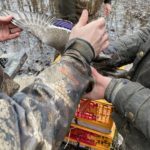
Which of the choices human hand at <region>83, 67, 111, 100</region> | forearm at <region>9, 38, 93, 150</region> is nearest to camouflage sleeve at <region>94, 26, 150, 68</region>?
human hand at <region>83, 67, 111, 100</region>

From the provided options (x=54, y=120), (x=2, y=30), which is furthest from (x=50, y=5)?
(x=54, y=120)

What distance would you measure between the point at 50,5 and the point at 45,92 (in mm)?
5066

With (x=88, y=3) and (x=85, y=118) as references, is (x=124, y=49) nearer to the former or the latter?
(x=85, y=118)

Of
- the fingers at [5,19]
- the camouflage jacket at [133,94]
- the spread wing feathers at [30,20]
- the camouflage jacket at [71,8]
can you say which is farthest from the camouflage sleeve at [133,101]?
the camouflage jacket at [71,8]

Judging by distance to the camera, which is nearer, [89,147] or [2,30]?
[2,30]

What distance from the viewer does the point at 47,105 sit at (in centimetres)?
158

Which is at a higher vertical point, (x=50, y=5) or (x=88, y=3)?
(x=88, y=3)

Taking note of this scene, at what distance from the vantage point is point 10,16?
6.04ft

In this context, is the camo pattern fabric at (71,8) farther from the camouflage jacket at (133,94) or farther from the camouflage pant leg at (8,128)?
the camouflage pant leg at (8,128)

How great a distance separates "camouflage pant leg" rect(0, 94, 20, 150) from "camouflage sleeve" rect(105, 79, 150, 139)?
0.67 metres

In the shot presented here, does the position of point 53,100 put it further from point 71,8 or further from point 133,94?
point 71,8

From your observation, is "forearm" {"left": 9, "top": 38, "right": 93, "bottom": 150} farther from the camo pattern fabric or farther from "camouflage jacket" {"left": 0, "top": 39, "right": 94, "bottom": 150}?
the camo pattern fabric

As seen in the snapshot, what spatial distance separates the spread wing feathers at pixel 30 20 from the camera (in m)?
1.95

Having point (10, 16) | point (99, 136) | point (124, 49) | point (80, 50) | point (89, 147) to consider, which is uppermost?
point (10, 16)
